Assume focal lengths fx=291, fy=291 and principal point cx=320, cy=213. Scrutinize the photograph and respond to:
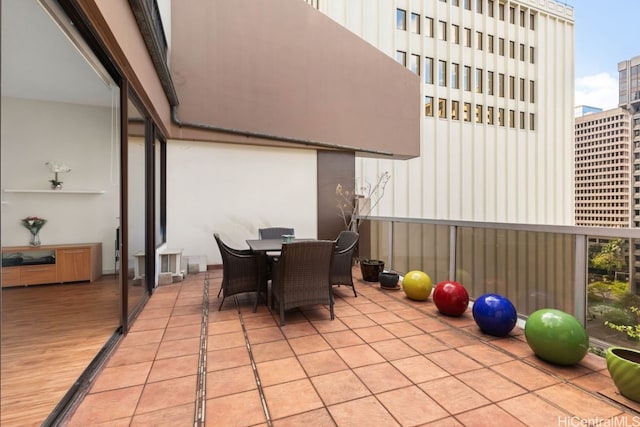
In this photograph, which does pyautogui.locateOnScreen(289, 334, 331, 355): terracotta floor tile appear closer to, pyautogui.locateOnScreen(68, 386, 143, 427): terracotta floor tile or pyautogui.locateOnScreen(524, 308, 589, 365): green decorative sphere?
pyautogui.locateOnScreen(68, 386, 143, 427): terracotta floor tile

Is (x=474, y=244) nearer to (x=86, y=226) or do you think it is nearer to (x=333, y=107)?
(x=333, y=107)

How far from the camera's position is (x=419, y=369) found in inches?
86.9

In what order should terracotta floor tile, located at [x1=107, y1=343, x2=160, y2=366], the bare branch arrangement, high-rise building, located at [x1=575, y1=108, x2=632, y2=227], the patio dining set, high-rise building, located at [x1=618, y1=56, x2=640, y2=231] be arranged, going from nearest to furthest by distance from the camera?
terracotta floor tile, located at [x1=107, y1=343, x2=160, y2=366]
the patio dining set
the bare branch arrangement
high-rise building, located at [x1=575, y1=108, x2=632, y2=227]
high-rise building, located at [x1=618, y1=56, x2=640, y2=231]

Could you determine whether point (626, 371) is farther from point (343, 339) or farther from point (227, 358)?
point (227, 358)

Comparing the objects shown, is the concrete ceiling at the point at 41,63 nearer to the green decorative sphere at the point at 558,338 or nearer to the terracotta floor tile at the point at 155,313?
the terracotta floor tile at the point at 155,313

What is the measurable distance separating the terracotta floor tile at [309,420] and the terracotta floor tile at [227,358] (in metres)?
0.75

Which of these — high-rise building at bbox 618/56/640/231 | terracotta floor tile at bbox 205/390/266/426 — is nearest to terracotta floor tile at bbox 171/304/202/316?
terracotta floor tile at bbox 205/390/266/426

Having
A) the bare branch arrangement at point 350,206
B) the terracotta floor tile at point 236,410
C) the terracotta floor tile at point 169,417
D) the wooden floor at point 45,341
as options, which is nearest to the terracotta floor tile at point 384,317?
the terracotta floor tile at point 236,410

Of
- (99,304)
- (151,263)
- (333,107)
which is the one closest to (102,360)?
(99,304)

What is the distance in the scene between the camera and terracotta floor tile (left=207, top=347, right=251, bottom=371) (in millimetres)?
2256

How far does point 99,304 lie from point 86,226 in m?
2.02

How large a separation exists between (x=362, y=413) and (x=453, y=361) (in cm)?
102

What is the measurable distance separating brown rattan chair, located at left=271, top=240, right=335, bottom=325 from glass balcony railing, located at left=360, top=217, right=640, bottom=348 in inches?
75.5

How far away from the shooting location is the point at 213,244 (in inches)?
225
